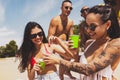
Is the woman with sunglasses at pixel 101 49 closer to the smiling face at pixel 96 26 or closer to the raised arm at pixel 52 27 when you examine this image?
the smiling face at pixel 96 26

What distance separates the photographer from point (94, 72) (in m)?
3.85

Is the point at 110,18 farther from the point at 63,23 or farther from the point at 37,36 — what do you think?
the point at 63,23

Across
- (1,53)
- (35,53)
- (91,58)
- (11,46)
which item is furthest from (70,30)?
(11,46)

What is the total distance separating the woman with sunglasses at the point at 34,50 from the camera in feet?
20.1

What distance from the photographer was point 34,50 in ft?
21.4

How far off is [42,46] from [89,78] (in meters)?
2.53

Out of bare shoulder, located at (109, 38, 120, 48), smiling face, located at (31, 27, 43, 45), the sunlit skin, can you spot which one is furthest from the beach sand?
bare shoulder, located at (109, 38, 120, 48)

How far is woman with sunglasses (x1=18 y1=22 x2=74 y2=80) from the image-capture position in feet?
20.1

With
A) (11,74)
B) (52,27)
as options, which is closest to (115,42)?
(52,27)

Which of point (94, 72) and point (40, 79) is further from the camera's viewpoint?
point (40, 79)

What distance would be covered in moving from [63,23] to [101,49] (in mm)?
5627

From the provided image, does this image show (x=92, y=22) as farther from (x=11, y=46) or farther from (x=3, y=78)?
(x=11, y=46)

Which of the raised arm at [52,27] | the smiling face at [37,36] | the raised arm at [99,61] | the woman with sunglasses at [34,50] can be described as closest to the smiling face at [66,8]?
the raised arm at [52,27]

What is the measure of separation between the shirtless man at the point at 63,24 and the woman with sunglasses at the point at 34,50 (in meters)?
2.72
